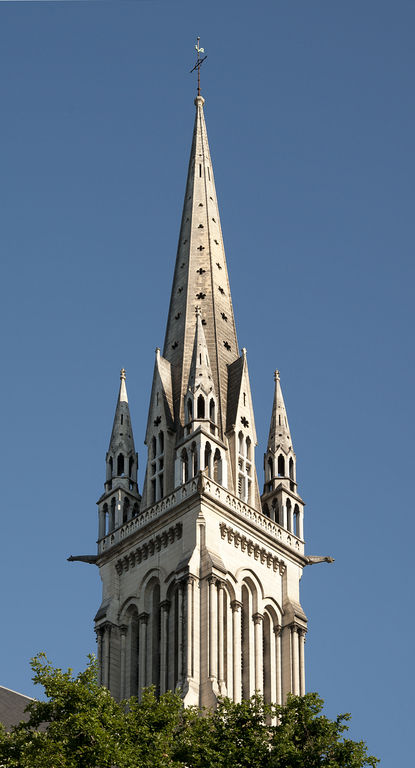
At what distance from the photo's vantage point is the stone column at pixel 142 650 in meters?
71.7

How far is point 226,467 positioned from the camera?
246 feet

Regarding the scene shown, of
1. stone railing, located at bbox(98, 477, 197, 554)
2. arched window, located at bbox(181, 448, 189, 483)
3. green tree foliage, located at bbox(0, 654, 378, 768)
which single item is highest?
arched window, located at bbox(181, 448, 189, 483)

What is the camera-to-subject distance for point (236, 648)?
71312mm

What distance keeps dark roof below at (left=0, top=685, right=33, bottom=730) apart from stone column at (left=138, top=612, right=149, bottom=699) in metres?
5.70

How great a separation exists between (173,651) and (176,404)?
12010 millimetres

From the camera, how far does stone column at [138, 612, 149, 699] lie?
2822 inches

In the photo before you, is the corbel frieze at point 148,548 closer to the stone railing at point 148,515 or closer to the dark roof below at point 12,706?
the stone railing at point 148,515

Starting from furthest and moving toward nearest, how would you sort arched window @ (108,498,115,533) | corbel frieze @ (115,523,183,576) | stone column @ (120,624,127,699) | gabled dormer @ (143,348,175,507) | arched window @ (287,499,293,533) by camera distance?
1. arched window @ (287,499,293,533)
2. arched window @ (108,498,115,533)
3. gabled dormer @ (143,348,175,507)
4. corbel frieze @ (115,523,183,576)
5. stone column @ (120,624,127,699)

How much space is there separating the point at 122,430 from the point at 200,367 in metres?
4.92

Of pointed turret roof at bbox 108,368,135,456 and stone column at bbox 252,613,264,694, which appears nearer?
stone column at bbox 252,613,264,694

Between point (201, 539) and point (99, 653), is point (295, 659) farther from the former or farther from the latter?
point (99, 653)

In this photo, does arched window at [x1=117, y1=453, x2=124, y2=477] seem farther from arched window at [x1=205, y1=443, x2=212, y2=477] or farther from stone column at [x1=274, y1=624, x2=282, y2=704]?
stone column at [x1=274, y1=624, x2=282, y2=704]

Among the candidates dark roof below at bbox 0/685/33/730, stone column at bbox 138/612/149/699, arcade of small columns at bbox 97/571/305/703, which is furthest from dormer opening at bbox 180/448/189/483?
dark roof below at bbox 0/685/33/730

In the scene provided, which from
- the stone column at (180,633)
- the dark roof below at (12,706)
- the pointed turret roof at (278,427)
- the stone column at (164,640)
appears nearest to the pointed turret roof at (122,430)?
the pointed turret roof at (278,427)
